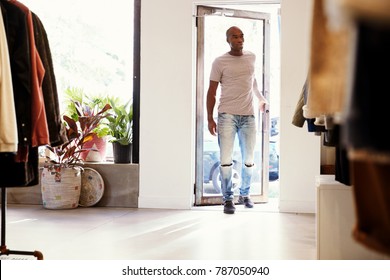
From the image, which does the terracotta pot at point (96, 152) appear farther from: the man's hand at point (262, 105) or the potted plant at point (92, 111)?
the man's hand at point (262, 105)

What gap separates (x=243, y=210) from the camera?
473 centimetres

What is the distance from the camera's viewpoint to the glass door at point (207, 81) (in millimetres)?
4973

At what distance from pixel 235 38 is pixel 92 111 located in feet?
4.87

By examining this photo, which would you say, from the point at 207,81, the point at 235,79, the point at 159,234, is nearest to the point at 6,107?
the point at 159,234

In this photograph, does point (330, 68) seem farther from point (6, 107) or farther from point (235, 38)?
point (235, 38)

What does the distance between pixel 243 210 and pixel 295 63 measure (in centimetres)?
137

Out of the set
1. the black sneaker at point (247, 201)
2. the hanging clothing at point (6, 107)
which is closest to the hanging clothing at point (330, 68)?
the hanging clothing at point (6, 107)

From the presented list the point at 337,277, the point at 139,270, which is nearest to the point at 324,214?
the point at 337,277

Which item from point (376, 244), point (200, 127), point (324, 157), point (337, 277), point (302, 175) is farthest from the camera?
point (200, 127)

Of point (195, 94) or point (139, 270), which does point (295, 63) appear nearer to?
point (195, 94)

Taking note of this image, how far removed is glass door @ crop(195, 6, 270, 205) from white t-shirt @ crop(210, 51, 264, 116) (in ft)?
0.98

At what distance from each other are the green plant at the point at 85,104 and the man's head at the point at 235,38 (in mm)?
1299

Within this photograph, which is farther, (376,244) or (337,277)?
(337,277)

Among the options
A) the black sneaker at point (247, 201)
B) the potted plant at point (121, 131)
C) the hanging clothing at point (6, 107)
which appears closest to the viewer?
the hanging clothing at point (6, 107)
